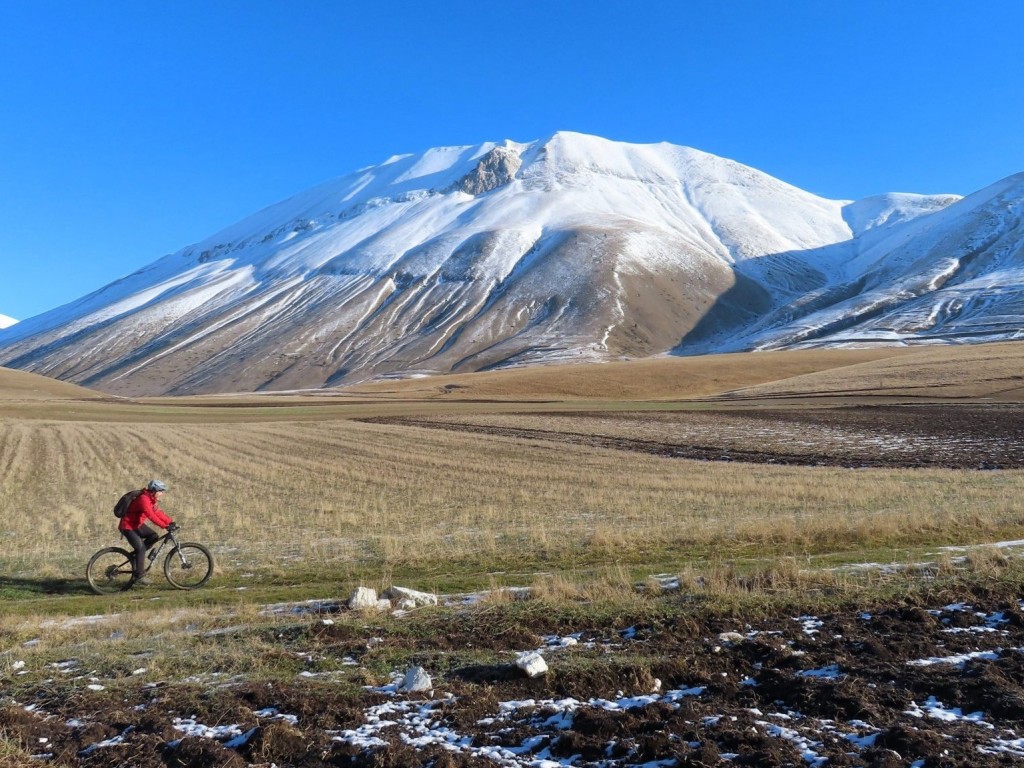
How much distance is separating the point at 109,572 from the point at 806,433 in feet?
137

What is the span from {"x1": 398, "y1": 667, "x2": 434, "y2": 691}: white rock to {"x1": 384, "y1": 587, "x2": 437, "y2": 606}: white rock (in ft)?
12.4

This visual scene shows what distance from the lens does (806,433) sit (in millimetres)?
47906

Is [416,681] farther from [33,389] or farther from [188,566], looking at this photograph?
[33,389]

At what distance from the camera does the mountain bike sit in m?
15.5

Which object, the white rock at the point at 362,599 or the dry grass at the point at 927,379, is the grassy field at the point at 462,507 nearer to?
the white rock at the point at 362,599

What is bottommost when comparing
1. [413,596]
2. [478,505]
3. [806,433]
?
[806,433]

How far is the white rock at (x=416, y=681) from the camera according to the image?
26.7 ft

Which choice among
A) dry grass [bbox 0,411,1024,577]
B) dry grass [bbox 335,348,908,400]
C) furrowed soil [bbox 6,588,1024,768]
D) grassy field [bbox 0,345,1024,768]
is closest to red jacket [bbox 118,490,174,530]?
grassy field [bbox 0,345,1024,768]

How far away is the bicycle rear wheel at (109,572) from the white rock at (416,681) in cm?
973

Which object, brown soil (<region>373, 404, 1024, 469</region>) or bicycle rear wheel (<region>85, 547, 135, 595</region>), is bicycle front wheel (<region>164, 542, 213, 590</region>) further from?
brown soil (<region>373, 404, 1024, 469</region>)

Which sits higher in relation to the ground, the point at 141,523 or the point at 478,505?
the point at 141,523

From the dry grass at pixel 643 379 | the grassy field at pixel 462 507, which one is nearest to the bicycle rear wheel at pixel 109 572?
the grassy field at pixel 462 507

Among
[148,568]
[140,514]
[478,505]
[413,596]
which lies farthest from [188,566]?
[478,505]

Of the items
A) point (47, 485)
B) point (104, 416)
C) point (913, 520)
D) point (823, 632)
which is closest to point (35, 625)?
point (823, 632)
